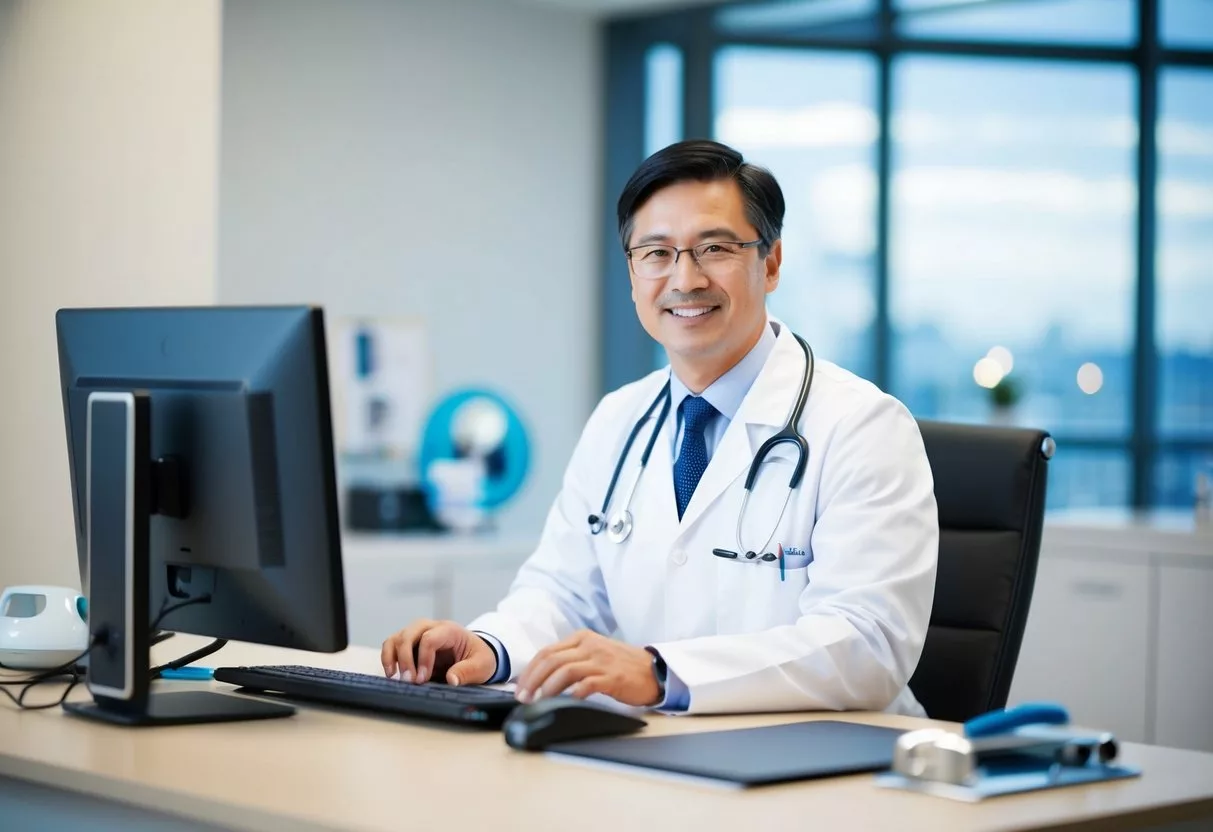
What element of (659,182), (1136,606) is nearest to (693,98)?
(1136,606)

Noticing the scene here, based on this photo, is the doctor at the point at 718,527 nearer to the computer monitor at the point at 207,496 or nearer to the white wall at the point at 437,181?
the computer monitor at the point at 207,496

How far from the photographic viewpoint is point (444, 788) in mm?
1334

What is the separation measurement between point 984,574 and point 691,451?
477 millimetres

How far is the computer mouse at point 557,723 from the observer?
1.48m

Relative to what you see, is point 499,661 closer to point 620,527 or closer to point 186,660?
point 620,527

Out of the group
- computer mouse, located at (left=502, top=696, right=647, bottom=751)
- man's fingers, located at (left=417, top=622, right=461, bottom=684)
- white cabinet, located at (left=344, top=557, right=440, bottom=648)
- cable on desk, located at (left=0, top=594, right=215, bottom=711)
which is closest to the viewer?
computer mouse, located at (left=502, top=696, right=647, bottom=751)

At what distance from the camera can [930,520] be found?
195 centimetres

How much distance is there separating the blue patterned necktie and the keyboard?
19.1 inches

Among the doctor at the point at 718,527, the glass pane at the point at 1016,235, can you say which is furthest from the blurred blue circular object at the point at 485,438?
the doctor at the point at 718,527

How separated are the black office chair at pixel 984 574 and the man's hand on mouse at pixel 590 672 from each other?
614 millimetres

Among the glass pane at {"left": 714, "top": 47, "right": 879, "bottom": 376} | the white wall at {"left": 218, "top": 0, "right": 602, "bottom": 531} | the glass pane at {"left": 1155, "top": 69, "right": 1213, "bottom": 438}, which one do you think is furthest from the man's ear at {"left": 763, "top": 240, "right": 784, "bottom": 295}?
the glass pane at {"left": 1155, "top": 69, "right": 1213, "bottom": 438}

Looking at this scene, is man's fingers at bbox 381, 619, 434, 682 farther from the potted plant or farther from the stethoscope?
the potted plant

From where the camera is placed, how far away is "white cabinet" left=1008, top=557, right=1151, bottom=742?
12.2 ft

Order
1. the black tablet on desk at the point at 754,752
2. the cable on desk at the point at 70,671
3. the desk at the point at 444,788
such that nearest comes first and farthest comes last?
the desk at the point at 444,788 → the black tablet on desk at the point at 754,752 → the cable on desk at the point at 70,671
